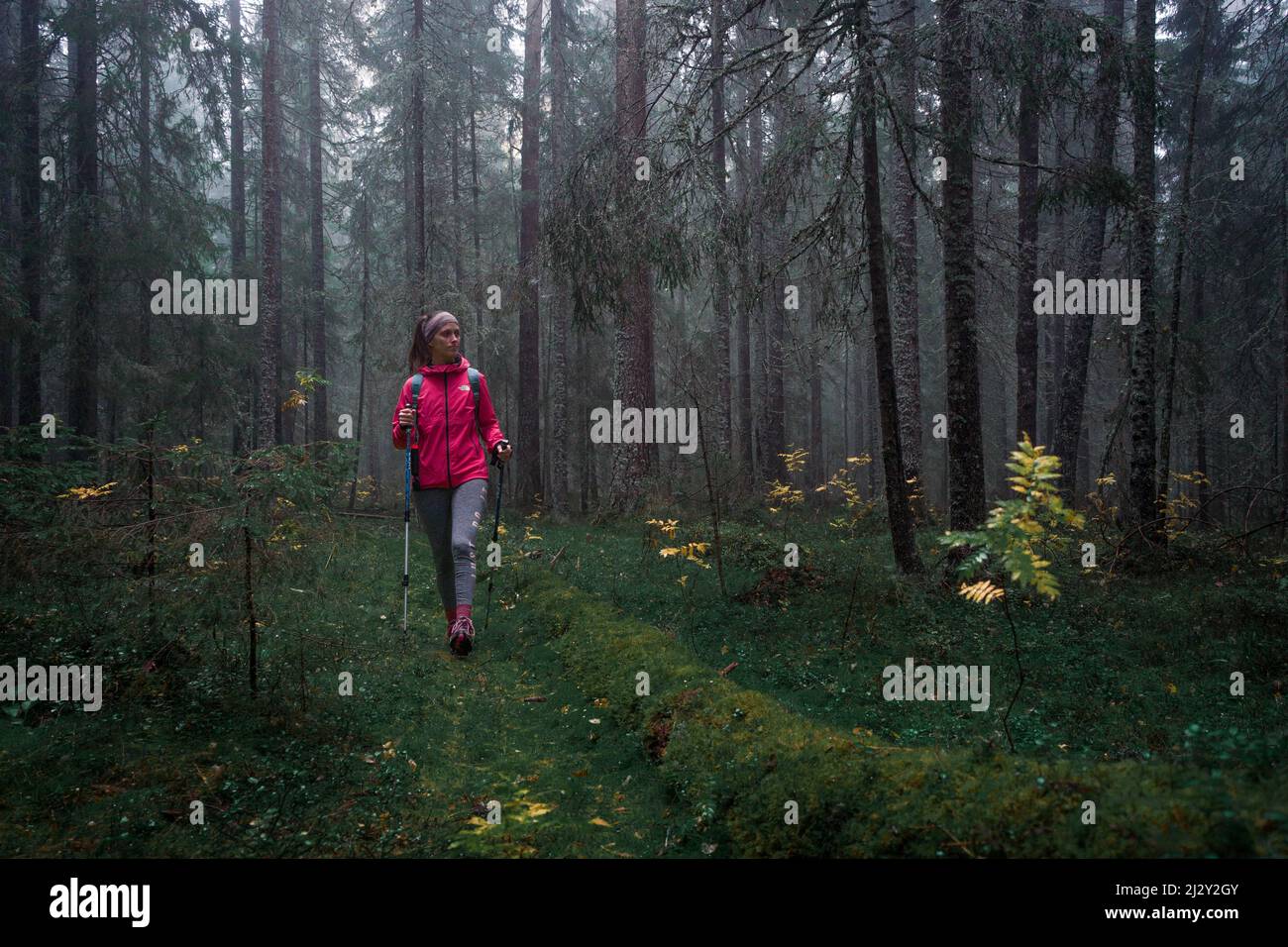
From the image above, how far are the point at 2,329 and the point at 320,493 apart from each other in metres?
9.53

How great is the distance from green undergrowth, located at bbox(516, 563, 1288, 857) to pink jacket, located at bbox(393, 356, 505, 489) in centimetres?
233

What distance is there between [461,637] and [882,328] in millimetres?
5335

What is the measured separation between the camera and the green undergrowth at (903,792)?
7.30 ft

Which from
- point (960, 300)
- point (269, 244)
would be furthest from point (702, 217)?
point (269, 244)

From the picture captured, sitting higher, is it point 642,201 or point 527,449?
point 642,201

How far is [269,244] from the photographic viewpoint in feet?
49.7

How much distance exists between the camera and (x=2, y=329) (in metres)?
10.5

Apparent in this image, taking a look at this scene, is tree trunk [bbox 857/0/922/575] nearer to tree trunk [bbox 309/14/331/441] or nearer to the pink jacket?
the pink jacket

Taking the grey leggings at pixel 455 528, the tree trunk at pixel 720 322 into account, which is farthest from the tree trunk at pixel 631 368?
the grey leggings at pixel 455 528

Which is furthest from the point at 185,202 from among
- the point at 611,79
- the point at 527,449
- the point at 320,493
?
the point at 320,493

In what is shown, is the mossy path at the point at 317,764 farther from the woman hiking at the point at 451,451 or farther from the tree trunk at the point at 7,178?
the tree trunk at the point at 7,178

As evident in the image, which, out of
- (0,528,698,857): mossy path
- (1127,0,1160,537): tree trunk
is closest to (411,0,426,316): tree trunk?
(0,528,698,857): mossy path

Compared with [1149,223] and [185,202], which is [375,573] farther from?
[1149,223]

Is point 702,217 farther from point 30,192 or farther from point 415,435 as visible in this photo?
point 30,192
